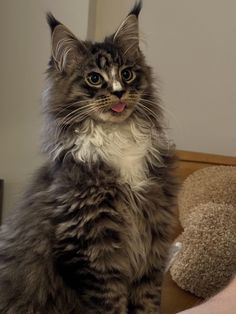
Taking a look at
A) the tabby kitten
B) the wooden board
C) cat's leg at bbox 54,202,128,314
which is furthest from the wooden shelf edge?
cat's leg at bbox 54,202,128,314

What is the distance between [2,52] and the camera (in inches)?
92.7

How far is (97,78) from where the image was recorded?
1.31 m

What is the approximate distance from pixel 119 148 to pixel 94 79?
0.70 ft

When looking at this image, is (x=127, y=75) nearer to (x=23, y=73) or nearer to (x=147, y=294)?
(x=147, y=294)

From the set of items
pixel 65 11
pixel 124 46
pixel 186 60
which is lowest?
pixel 124 46

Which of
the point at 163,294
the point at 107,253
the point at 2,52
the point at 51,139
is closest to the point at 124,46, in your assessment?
the point at 51,139

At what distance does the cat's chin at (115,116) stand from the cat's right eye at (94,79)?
0.28ft

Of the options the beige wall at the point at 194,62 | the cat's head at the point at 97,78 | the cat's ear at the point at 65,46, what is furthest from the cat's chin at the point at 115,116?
the beige wall at the point at 194,62

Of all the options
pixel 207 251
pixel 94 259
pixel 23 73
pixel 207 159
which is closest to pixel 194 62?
pixel 207 159

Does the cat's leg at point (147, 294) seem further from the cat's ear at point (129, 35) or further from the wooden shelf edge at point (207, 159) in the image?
the wooden shelf edge at point (207, 159)

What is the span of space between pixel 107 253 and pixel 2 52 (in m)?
1.49

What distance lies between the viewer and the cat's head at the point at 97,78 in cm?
129

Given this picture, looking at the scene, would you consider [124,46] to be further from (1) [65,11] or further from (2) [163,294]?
(1) [65,11]

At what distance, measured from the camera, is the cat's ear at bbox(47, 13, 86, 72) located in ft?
4.35
